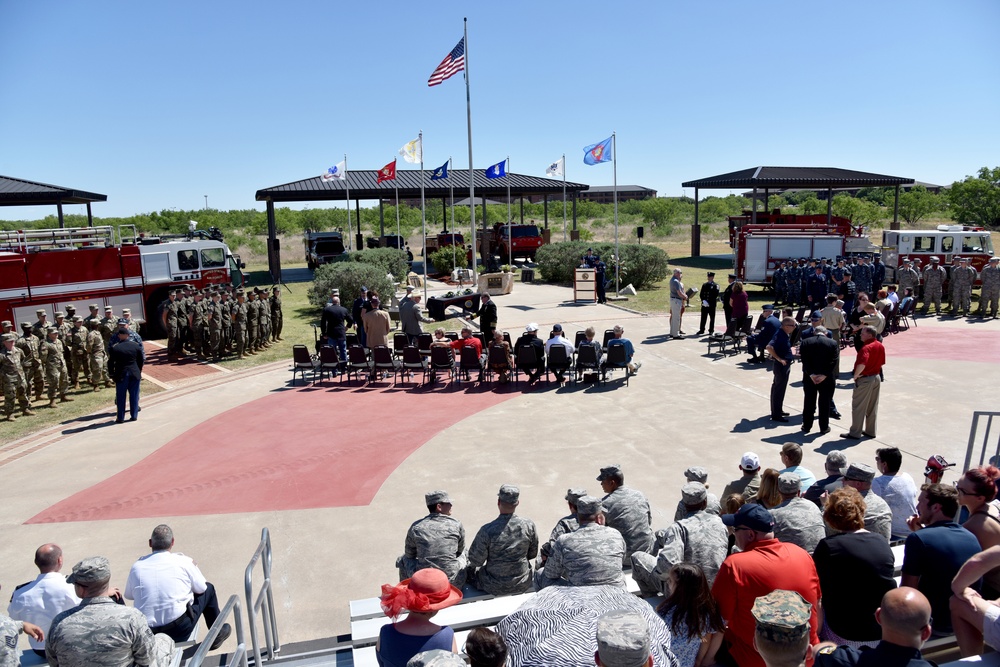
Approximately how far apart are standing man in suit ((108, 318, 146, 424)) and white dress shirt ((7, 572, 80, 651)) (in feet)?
25.7

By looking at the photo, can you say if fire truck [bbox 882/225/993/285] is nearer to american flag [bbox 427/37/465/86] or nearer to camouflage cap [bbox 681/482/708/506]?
american flag [bbox 427/37/465/86]

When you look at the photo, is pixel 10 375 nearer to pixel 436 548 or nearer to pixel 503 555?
pixel 436 548

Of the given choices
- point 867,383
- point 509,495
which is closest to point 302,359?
point 509,495

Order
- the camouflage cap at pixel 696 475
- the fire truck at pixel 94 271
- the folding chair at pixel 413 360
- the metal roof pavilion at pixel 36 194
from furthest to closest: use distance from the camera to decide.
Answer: the metal roof pavilion at pixel 36 194 → the fire truck at pixel 94 271 → the folding chair at pixel 413 360 → the camouflage cap at pixel 696 475

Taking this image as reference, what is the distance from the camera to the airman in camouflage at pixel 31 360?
13.5 metres

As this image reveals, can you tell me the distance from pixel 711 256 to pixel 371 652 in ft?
139

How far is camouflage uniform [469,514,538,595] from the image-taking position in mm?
5523

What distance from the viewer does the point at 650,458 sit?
955cm

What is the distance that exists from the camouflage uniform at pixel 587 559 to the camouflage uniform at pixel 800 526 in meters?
1.08

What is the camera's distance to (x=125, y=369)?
12.1 meters

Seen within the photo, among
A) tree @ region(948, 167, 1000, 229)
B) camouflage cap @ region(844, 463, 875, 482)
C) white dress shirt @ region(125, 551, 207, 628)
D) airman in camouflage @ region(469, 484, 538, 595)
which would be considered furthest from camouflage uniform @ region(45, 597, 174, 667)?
tree @ region(948, 167, 1000, 229)

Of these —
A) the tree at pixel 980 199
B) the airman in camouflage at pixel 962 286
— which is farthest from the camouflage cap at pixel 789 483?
the tree at pixel 980 199

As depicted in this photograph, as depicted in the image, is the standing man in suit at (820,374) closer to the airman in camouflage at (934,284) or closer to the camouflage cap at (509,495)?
the camouflage cap at (509,495)

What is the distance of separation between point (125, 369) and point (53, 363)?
2580mm
